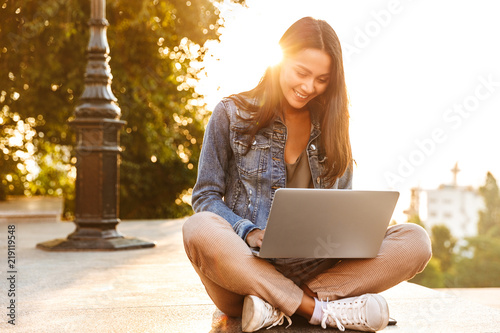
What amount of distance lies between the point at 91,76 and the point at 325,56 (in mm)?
3648

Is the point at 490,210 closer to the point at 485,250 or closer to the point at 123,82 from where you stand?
the point at 485,250

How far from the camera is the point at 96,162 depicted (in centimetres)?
602

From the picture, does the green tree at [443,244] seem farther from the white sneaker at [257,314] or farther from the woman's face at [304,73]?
the white sneaker at [257,314]

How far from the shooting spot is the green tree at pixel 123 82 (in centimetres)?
938

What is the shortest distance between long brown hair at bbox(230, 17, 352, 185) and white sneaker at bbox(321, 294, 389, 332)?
0.59 metres

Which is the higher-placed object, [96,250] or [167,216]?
[96,250]

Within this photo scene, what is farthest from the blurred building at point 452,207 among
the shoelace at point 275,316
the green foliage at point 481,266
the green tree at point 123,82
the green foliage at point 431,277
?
the shoelace at point 275,316

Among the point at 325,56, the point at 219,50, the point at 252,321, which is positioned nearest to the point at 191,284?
the point at 252,321

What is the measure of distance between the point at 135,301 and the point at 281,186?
1.11 metres

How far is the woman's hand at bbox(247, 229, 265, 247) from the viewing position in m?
2.59

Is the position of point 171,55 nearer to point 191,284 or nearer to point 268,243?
point 191,284

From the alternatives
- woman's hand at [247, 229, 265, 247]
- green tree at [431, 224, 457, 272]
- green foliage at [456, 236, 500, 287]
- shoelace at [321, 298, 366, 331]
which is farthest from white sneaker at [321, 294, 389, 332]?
green tree at [431, 224, 457, 272]

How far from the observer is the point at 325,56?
116 inches

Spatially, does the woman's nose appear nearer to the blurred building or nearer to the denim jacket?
the denim jacket
